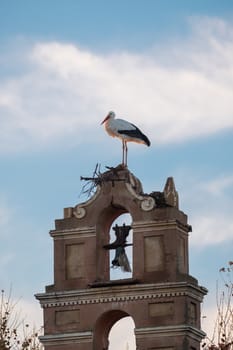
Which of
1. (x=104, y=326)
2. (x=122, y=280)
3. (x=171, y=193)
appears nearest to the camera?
(x=122, y=280)

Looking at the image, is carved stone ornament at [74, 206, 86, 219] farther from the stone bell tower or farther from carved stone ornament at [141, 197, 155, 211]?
carved stone ornament at [141, 197, 155, 211]

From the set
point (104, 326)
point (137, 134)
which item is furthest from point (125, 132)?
point (104, 326)

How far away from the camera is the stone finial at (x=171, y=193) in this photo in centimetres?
4928

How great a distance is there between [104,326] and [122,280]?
4.47 feet

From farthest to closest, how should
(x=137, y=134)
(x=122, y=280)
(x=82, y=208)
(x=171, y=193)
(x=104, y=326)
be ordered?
(x=137, y=134)
(x=82, y=208)
(x=104, y=326)
(x=171, y=193)
(x=122, y=280)

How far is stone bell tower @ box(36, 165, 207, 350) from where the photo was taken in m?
48.3

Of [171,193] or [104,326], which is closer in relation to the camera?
[171,193]

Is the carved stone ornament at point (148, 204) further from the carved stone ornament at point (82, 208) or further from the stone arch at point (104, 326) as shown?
the stone arch at point (104, 326)

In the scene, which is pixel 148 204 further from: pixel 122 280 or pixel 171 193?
pixel 122 280

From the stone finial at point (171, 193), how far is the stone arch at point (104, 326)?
3141 millimetres

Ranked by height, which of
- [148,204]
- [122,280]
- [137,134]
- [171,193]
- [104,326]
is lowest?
[104,326]

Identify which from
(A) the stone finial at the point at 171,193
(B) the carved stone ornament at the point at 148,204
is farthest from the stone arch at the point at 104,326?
(A) the stone finial at the point at 171,193

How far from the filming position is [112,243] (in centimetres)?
5028

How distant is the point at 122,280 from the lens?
49188 mm
